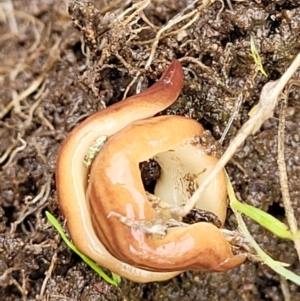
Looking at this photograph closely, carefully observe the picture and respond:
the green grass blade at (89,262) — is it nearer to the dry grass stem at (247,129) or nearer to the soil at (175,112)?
the soil at (175,112)

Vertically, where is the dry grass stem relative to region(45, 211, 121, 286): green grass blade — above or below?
above

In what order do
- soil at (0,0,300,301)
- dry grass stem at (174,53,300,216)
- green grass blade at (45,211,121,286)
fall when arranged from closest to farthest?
dry grass stem at (174,53,300,216) < green grass blade at (45,211,121,286) < soil at (0,0,300,301)

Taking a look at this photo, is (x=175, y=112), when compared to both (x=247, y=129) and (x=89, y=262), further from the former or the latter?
(x=89, y=262)

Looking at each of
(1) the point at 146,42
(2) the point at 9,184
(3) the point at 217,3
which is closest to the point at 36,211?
(2) the point at 9,184

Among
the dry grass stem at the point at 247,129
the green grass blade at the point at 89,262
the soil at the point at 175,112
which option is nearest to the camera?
the dry grass stem at the point at 247,129

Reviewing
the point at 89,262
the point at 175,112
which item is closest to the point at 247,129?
the point at 175,112

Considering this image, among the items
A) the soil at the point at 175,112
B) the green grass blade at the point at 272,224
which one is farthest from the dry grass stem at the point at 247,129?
the soil at the point at 175,112

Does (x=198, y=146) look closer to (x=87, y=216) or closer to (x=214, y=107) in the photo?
(x=214, y=107)

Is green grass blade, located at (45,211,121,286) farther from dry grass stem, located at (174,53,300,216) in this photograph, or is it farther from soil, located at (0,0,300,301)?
dry grass stem, located at (174,53,300,216)

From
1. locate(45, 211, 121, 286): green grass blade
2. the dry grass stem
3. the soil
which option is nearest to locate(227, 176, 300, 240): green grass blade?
the dry grass stem
